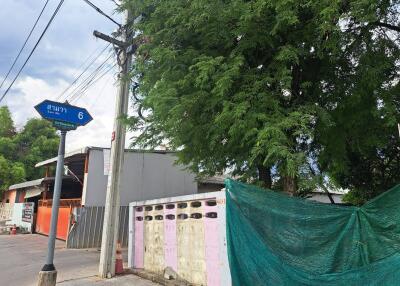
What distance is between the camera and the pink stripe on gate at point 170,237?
837cm

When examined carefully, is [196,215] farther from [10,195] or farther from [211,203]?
[10,195]

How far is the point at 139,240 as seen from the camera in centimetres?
989

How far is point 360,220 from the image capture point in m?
5.34

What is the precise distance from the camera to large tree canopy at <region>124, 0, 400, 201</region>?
6.05 m

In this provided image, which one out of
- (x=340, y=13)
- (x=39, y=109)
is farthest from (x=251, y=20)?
(x=39, y=109)

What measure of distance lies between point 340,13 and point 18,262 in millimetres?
11816

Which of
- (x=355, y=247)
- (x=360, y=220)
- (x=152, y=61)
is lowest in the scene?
(x=355, y=247)

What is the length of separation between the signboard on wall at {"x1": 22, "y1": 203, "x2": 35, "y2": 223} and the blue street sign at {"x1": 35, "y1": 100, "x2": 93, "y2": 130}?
53.8 feet

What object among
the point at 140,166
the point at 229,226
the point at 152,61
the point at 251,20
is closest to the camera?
the point at 229,226

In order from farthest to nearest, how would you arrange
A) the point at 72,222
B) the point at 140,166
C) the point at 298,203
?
the point at 140,166
the point at 72,222
the point at 298,203

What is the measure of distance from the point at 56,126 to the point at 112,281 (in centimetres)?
370

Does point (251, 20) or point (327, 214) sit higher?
point (251, 20)

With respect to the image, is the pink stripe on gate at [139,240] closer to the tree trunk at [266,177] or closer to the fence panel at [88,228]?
the tree trunk at [266,177]

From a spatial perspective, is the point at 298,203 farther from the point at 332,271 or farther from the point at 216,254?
the point at 216,254
